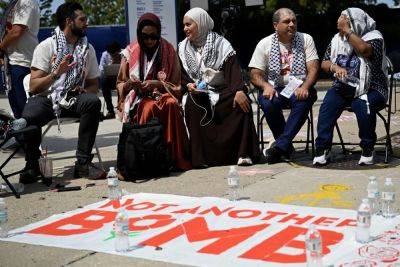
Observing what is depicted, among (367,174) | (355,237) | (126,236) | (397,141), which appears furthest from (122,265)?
(397,141)

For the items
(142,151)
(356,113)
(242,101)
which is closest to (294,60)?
(242,101)

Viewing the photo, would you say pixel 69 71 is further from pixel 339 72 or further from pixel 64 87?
pixel 339 72

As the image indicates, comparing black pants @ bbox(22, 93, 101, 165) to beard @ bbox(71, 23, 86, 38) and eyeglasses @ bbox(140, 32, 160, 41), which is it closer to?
beard @ bbox(71, 23, 86, 38)

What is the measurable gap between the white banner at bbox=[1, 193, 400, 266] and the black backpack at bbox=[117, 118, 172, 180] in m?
0.81

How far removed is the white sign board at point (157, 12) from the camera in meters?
8.34

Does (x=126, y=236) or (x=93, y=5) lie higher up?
(x=93, y=5)

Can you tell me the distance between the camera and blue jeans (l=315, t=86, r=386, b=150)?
574 centimetres

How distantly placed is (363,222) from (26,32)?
4.73m

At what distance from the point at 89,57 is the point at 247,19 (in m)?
18.0

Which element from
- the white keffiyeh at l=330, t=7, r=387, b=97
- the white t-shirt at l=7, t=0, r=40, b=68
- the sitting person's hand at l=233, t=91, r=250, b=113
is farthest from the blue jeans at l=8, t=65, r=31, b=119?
the white keffiyeh at l=330, t=7, r=387, b=97

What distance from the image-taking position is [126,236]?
144 inches

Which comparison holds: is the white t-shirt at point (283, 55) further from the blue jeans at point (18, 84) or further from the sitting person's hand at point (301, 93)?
the blue jeans at point (18, 84)

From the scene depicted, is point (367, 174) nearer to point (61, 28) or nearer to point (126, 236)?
point (126, 236)

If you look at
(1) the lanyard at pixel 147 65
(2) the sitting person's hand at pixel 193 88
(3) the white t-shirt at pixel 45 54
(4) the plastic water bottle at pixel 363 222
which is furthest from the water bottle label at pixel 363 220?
(3) the white t-shirt at pixel 45 54
